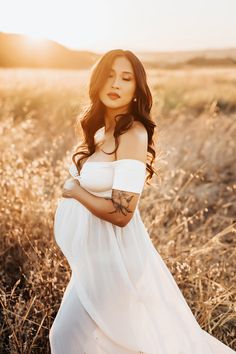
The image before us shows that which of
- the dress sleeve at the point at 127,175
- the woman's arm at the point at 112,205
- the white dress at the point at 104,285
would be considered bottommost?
the white dress at the point at 104,285

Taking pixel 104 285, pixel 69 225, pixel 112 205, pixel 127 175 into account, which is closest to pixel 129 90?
pixel 127 175

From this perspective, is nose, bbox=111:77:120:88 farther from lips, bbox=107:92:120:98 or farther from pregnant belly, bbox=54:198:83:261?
pregnant belly, bbox=54:198:83:261

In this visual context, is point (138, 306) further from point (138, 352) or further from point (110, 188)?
point (110, 188)

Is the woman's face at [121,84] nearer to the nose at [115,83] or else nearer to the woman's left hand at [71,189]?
the nose at [115,83]

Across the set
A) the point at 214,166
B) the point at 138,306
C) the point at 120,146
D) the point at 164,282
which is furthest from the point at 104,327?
the point at 214,166

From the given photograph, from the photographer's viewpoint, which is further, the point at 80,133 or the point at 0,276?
the point at 0,276

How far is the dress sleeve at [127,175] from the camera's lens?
242 centimetres

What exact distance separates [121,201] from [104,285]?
0.37 meters

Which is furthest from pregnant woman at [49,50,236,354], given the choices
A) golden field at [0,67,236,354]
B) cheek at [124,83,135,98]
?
golden field at [0,67,236,354]

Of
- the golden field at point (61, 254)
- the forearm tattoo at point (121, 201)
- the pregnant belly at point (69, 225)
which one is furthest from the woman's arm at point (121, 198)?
the golden field at point (61, 254)

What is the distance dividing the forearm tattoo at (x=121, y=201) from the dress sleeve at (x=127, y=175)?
0.02 m

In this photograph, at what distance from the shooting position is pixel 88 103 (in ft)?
9.34

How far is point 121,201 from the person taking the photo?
242cm

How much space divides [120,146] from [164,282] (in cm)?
66
